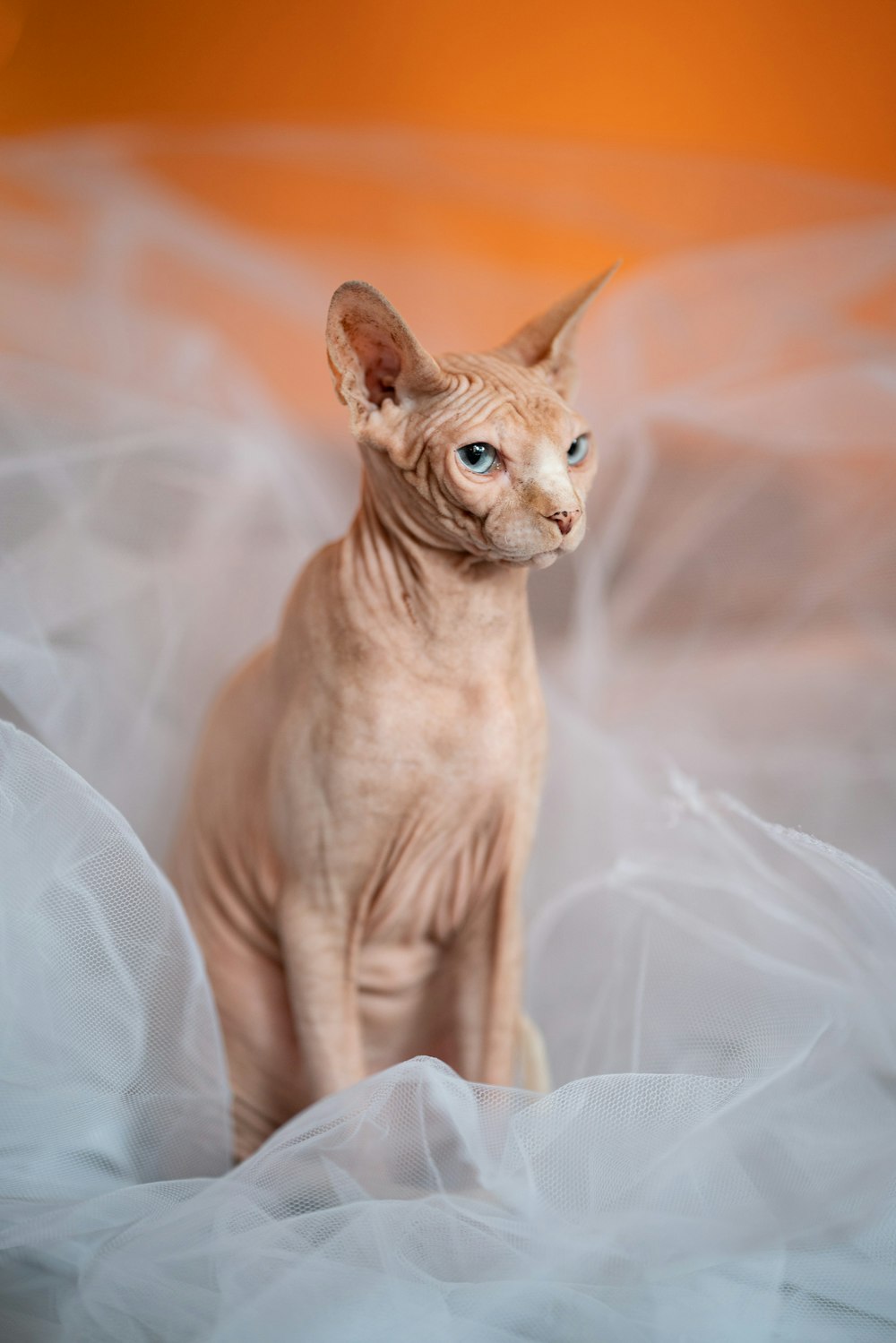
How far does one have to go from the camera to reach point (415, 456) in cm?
77

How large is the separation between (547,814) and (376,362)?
0.60 meters

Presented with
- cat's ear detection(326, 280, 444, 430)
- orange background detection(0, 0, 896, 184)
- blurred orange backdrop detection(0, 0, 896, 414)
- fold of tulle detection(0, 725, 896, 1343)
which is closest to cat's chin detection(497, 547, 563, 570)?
cat's ear detection(326, 280, 444, 430)

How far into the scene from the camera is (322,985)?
0.88m

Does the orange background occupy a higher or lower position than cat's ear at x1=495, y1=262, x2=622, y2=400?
higher

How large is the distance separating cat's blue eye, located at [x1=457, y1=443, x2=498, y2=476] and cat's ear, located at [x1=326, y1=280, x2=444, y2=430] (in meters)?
0.06

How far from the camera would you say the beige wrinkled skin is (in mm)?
768

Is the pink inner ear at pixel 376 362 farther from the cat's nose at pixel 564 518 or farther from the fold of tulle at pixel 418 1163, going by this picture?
the fold of tulle at pixel 418 1163

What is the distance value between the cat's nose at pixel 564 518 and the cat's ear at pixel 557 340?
0.16m

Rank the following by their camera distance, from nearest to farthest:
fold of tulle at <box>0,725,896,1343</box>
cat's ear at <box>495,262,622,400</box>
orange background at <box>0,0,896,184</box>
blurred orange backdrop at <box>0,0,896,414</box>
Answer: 1. fold of tulle at <box>0,725,896,1343</box>
2. cat's ear at <box>495,262,622,400</box>
3. blurred orange backdrop at <box>0,0,896,414</box>
4. orange background at <box>0,0,896,184</box>

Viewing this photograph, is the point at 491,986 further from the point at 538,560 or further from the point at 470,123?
the point at 470,123

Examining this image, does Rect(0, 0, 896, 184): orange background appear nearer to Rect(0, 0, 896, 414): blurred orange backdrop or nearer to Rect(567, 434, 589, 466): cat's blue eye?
Rect(0, 0, 896, 414): blurred orange backdrop

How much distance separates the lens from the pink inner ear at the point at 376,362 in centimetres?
78

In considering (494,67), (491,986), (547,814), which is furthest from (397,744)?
(494,67)

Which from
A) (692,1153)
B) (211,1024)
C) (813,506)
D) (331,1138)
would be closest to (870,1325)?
(692,1153)
